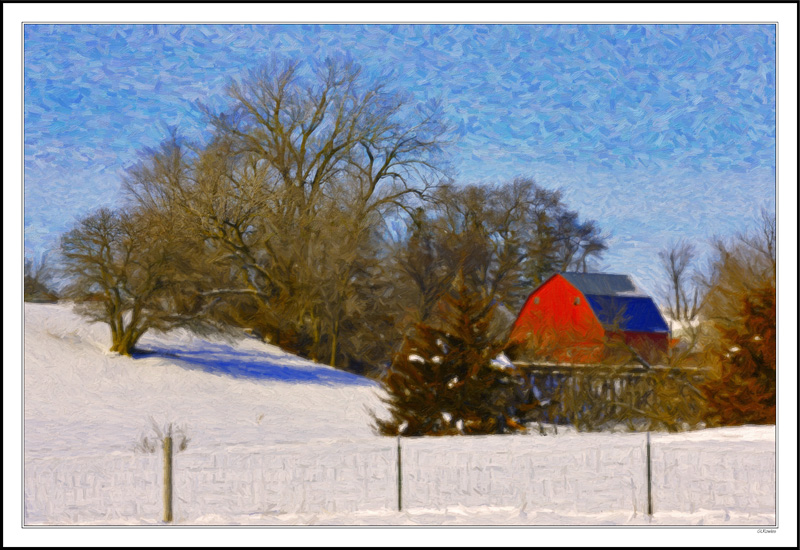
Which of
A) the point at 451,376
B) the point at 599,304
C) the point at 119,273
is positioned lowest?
the point at 451,376

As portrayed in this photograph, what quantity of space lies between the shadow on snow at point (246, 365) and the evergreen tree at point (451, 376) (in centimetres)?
1019

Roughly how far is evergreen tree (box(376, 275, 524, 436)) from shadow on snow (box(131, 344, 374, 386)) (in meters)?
10.2

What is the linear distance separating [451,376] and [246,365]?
12157 mm

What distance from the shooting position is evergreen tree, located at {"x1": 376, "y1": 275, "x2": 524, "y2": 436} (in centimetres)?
1434

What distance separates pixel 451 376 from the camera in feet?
47.1

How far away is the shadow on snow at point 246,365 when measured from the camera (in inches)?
941

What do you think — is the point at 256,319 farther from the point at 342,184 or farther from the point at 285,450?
the point at 285,450

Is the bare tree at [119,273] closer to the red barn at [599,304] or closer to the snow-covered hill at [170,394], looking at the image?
the snow-covered hill at [170,394]

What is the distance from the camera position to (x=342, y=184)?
43.0 meters

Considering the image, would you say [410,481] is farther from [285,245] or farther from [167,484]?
[285,245]

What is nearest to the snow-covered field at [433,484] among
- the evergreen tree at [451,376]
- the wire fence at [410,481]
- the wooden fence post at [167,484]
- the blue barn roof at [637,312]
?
the wire fence at [410,481]

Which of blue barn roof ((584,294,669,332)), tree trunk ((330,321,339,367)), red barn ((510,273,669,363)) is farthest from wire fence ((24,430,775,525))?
blue barn roof ((584,294,669,332))

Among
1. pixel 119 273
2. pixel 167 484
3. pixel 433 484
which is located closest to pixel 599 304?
pixel 119 273

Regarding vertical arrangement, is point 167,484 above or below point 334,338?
→ below
